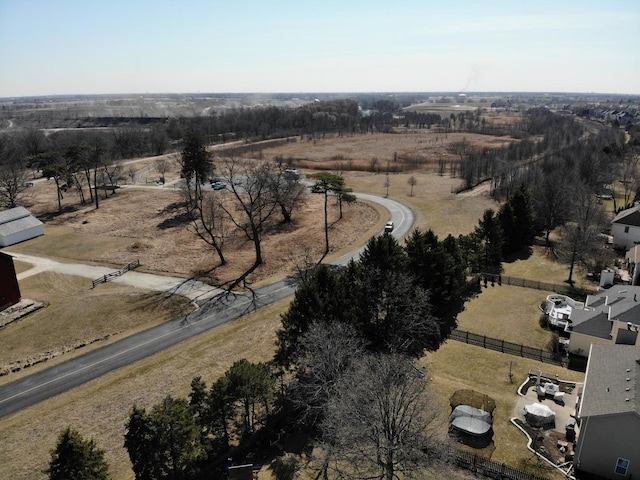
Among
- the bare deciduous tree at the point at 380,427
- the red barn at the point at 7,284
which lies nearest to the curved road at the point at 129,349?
the red barn at the point at 7,284

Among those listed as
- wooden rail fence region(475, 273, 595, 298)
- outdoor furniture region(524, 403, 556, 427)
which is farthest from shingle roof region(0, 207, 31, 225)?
outdoor furniture region(524, 403, 556, 427)

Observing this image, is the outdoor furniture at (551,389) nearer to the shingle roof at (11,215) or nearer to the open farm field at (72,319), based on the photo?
the open farm field at (72,319)

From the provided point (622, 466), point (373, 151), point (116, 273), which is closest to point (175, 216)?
point (116, 273)

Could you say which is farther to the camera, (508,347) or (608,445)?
(508,347)

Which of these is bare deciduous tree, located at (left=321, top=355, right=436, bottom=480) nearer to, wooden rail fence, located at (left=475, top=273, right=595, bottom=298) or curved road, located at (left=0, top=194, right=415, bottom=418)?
curved road, located at (left=0, top=194, right=415, bottom=418)

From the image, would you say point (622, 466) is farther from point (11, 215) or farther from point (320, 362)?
point (11, 215)

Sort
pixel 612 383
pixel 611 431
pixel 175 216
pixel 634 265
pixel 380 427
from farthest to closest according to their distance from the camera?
pixel 175 216, pixel 634 265, pixel 612 383, pixel 611 431, pixel 380 427

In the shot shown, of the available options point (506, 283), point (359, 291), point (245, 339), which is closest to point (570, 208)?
point (506, 283)
